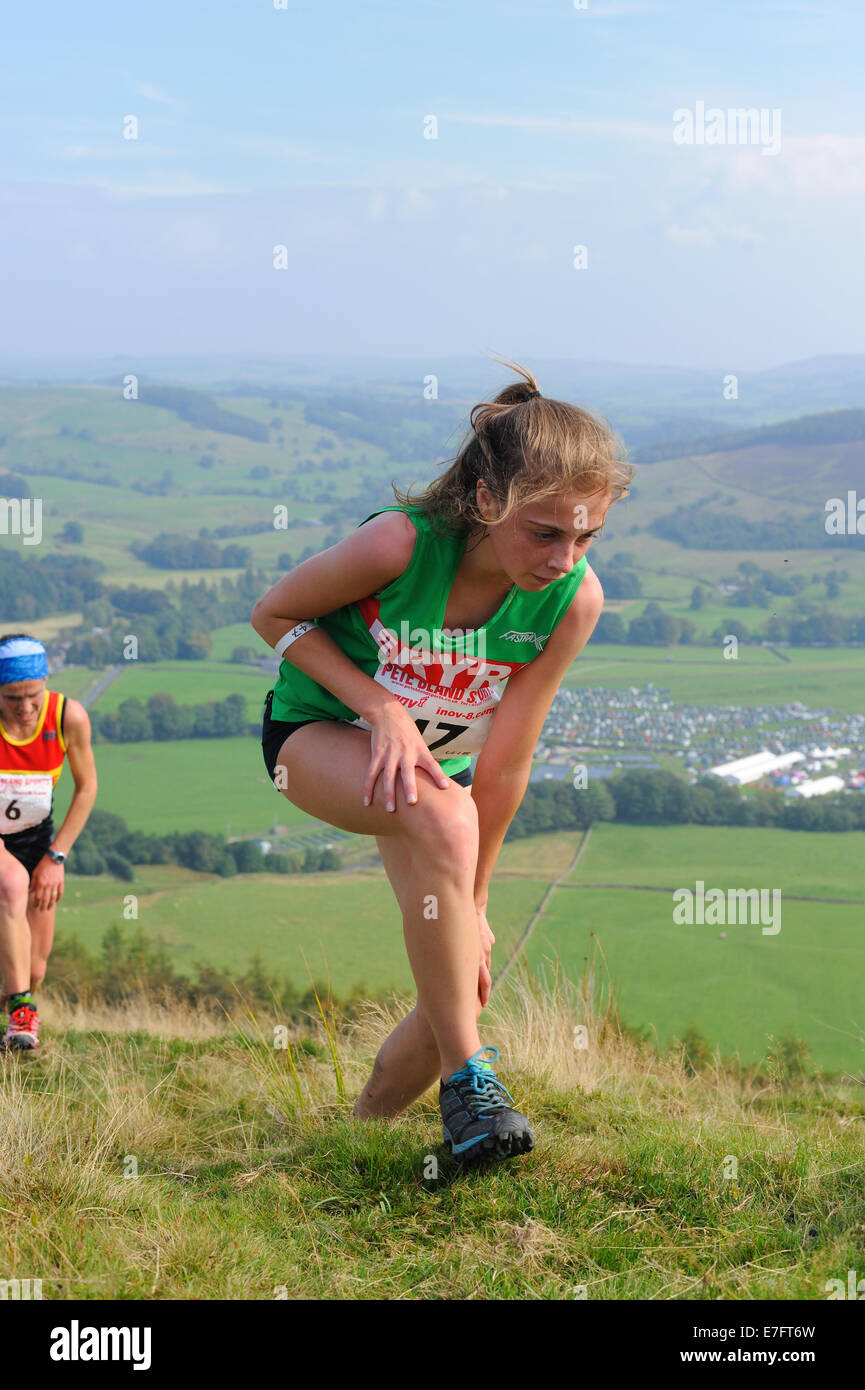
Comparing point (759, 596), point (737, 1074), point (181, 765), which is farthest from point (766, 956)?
point (759, 596)

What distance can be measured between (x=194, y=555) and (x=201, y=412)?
4306 cm

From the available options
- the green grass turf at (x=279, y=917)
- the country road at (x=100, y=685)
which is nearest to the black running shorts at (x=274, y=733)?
the green grass turf at (x=279, y=917)

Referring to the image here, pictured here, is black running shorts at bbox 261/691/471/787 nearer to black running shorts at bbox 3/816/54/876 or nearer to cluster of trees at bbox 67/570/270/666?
black running shorts at bbox 3/816/54/876

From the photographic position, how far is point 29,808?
16.3 ft

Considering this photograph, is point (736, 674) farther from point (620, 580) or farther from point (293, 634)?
point (293, 634)

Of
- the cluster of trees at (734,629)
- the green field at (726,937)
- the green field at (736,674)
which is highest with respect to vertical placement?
the cluster of trees at (734,629)

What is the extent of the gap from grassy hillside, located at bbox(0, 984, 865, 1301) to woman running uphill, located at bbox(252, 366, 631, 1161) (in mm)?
197

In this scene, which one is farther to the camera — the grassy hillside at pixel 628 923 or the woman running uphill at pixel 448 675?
the grassy hillside at pixel 628 923

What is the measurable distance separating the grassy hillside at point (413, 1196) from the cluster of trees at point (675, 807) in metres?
30.7

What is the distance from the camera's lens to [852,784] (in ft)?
121

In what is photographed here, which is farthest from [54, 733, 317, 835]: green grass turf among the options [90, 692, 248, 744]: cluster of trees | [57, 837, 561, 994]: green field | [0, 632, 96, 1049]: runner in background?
[0, 632, 96, 1049]: runner in background

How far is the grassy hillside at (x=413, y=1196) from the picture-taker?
233 cm

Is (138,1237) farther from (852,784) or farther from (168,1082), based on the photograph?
(852,784)

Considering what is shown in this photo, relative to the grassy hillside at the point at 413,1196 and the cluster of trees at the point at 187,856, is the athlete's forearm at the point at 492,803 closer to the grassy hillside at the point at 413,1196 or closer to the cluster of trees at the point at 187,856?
the grassy hillside at the point at 413,1196
